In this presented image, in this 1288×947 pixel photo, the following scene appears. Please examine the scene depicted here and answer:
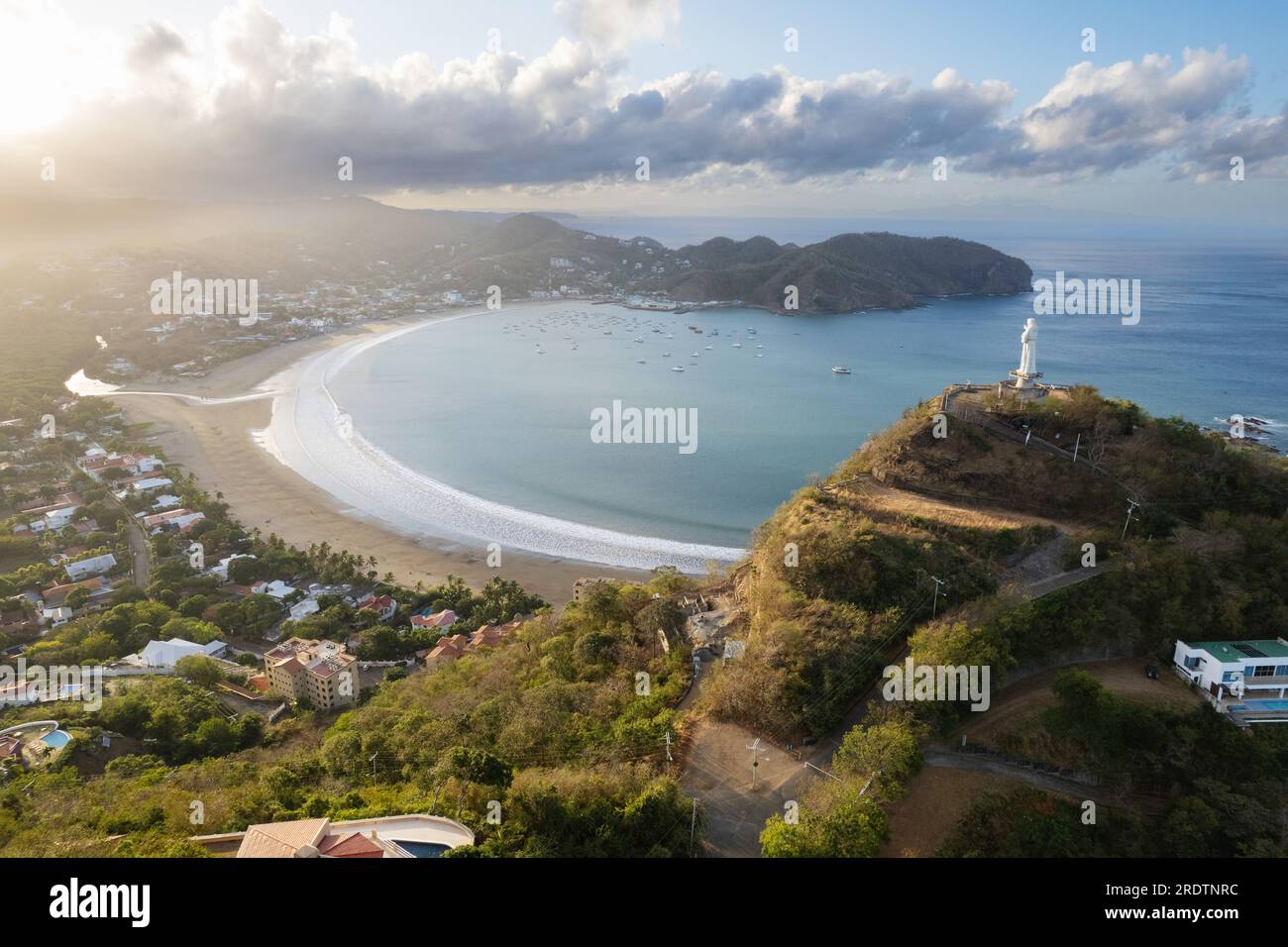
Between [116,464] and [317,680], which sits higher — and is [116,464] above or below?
above

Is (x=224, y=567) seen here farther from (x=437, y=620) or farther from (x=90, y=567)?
(x=437, y=620)

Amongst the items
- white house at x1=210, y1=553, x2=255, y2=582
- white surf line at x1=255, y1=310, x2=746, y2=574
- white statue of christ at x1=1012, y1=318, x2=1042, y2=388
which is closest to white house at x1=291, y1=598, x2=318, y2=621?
white house at x1=210, y1=553, x2=255, y2=582

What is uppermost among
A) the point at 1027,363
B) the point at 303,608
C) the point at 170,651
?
the point at 1027,363

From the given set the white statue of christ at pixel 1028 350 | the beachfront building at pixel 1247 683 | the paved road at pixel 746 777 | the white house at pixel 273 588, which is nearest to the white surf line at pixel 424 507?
the white house at pixel 273 588

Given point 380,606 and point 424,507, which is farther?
point 424,507

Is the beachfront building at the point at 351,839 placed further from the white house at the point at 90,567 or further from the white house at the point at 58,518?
the white house at the point at 58,518

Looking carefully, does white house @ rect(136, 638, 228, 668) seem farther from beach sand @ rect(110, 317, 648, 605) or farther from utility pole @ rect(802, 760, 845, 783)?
utility pole @ rect(802, 760, 845, 783)

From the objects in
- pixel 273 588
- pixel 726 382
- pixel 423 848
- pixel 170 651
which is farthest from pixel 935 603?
pixel 726 382

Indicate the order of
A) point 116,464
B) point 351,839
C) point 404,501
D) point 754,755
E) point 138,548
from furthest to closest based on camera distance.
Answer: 1. point 116,464
2. point 404,501
3. point 138,548
4. point 754,755
5. point 351,839
